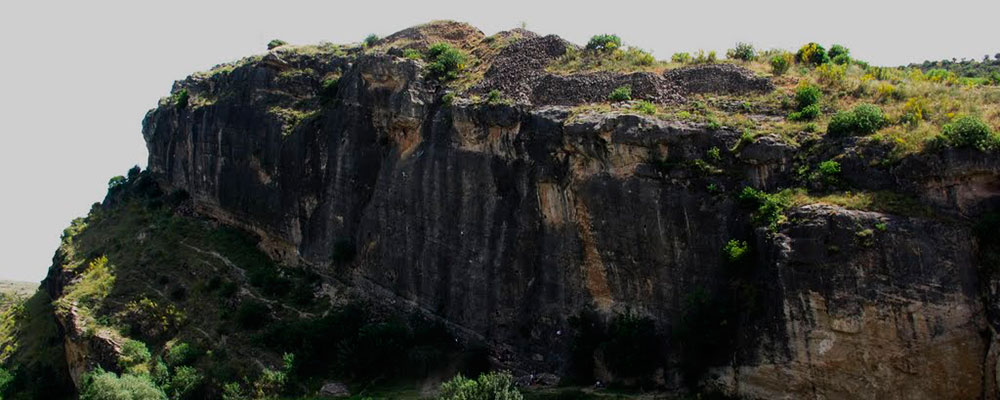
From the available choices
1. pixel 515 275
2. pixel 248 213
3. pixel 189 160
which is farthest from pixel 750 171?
pixel 189 160

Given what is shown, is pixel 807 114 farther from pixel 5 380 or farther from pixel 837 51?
pixel 5 380

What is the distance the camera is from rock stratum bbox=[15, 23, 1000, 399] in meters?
24.1

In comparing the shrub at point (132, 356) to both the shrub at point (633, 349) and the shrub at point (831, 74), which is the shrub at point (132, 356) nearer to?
the shrub at point (633, 349)

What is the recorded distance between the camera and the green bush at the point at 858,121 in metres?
27.2

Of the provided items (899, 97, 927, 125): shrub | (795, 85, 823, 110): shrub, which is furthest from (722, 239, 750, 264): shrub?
(899, 97, 927, 125): shrub

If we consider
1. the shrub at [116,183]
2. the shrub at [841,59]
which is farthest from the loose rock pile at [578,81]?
the shrub at [116,183]

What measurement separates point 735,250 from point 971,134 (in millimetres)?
7299

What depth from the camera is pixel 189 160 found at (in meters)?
54.2

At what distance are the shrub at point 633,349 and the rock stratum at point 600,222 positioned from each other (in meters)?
0.29

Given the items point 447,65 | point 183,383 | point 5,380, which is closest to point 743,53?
point 447,65

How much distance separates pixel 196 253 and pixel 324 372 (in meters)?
15.1

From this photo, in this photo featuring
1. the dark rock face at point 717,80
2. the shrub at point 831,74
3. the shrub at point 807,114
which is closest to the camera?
the shrub at point 807,114

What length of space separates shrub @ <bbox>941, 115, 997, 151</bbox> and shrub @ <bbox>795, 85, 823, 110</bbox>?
18.2ft

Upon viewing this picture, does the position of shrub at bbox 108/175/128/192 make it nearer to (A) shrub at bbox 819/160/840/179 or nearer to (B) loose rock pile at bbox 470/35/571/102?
(B) loose rock pile at bbox 470/35/571/102
